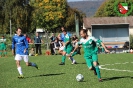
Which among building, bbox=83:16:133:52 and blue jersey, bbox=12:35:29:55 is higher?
blue jersey, bbox=12:35:29:55

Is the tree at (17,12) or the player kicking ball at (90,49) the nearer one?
the player kicking ball at (90,49)

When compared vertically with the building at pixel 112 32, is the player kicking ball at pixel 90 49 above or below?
above

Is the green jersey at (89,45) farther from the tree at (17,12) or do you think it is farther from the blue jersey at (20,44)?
the tree at (17,12)

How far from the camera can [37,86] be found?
1248cm

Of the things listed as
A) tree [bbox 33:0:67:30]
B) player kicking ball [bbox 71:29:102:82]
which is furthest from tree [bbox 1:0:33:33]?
player kicking ball [bbox 71:29:102:82]

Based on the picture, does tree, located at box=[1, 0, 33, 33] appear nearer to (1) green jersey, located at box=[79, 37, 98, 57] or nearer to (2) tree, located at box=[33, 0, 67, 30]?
(2) tree, located at box=[33, 0, 67, 30]

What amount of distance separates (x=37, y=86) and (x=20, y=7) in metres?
52.8

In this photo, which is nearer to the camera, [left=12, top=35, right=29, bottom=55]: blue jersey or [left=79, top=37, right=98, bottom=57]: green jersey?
[left=79, top=37, right=98, bottom=57]: green jersey

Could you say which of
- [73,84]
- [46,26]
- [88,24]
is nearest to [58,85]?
[73,84]

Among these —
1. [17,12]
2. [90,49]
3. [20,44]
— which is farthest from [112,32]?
[17,12]

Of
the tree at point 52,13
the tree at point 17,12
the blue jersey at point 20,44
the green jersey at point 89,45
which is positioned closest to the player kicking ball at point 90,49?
the green jersey at point 89,45

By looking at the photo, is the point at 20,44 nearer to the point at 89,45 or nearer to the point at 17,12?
the point at 89,45

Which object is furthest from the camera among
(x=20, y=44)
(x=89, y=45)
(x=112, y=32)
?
(x=112, y=32)

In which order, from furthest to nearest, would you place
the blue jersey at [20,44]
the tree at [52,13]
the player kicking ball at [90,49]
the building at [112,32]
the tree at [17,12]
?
the tree at [52,13], the tree at [17,12], the building at [112,32], the blue jersey at [20,44], the player kicking ball at [90,49]
